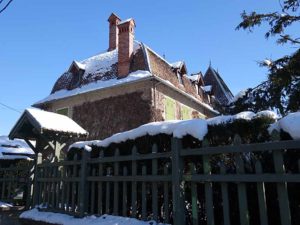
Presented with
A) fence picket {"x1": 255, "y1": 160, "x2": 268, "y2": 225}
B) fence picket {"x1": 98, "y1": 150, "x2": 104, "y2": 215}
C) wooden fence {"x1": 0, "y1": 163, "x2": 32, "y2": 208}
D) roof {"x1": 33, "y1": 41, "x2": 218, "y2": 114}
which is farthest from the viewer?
roof {"x1": 33, "y1": 41, "x2": 218, "y2": 114}

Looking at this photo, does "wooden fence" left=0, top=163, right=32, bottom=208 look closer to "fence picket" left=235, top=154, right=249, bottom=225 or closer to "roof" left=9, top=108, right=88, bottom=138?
"roof" left=9, top=108, right=88, bottom=138

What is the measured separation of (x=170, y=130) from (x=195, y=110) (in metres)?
17.1

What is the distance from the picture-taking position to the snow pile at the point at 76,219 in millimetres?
5184

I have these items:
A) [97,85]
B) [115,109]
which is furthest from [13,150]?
[97,85]

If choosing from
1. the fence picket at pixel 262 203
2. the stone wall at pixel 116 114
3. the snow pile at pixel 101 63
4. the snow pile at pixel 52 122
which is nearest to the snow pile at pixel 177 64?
the snow pile at pixel 101 63

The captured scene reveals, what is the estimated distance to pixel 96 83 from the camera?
19.4 metres

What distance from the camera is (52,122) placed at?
9570mm

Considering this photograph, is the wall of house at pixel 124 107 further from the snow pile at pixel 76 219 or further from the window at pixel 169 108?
the snow pile at pixel 76 219

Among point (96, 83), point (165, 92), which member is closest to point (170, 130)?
point (165, 92)

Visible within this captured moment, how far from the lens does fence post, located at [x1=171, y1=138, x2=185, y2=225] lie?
4504mm

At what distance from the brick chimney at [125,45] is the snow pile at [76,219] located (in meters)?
12.2

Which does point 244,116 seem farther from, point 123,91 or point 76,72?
point 76,72

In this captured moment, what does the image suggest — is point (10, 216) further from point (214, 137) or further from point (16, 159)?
point (214, 137)

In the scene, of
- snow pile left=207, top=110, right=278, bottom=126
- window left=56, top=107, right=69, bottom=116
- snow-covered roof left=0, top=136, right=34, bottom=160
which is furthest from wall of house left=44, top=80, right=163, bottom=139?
snow pile left=207, top=110, right=278, bottom=126
